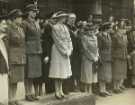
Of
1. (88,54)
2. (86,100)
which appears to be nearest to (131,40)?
(88,54)

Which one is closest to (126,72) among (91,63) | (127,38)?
(127,38)

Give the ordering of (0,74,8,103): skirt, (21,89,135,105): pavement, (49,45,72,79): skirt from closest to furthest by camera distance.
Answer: (0,74,8,103): skirt → (21,89,135,105): pavement → (49,45,72,79): skirt

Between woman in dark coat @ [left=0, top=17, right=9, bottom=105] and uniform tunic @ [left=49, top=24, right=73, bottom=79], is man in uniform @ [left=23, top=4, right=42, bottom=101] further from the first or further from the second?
woman in dark coat @ [left=0, top=17, right=9, bottom=105]

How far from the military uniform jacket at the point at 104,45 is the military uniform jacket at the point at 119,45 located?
0.24 metres

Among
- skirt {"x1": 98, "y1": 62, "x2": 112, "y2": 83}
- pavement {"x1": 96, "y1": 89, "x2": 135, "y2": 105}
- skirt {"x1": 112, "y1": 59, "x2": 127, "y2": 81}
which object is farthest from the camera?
skirt {"x1": 112, "y1": 59, "x2": 127, "y2": 81}

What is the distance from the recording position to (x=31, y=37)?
6.95 meters

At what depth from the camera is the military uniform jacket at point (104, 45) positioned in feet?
29.0

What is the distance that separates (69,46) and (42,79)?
0.77 metres

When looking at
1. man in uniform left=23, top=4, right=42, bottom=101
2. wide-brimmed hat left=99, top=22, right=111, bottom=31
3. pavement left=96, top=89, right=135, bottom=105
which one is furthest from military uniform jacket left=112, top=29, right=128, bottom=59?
man in uniform left=23, top=4, right=42, bottom=101

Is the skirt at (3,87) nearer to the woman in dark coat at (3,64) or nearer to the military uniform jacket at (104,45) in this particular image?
the woman in dark coat at (3,64)

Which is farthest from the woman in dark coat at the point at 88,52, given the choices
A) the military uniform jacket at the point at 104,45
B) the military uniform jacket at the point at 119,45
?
the military uniform jacket at the point at 119,45

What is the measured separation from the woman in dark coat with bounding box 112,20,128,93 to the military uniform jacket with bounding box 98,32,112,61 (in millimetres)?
284

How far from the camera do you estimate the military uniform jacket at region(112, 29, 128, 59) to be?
9.16 m

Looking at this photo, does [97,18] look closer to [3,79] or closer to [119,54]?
[119,54]
